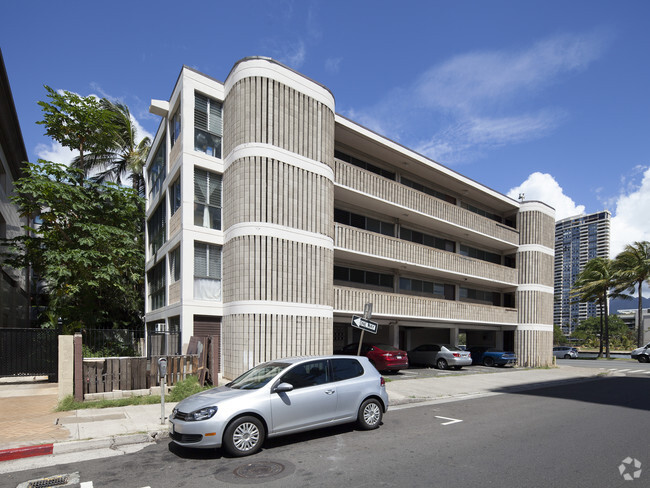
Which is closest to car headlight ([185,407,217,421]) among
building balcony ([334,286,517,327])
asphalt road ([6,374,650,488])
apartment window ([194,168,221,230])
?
asphalt road ([6,374,650,488])

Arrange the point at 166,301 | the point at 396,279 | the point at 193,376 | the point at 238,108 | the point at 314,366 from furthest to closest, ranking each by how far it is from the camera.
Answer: the point at 396,279
the point at 166,301
the point at 238,108
the point at 193,376
the point at 314,366

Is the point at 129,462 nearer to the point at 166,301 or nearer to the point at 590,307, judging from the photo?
the point at 166,301

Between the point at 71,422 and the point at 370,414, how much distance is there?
6094mm

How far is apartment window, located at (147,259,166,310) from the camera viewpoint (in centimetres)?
2069

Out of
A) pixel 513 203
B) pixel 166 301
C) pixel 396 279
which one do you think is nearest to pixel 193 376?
pixel 166 301

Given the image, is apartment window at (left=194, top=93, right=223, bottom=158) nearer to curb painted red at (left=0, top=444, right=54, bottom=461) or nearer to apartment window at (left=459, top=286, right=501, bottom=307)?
curb painted red at (left=0, top=444, right=54, bottom=461)

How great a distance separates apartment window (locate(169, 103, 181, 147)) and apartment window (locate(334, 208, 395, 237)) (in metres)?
7.81

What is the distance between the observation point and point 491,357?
2773cm

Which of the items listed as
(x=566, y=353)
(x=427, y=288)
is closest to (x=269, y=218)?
(x=427, y=288)

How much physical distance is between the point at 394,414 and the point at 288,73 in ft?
40.3

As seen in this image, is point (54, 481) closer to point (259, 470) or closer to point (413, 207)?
point (259, 470)

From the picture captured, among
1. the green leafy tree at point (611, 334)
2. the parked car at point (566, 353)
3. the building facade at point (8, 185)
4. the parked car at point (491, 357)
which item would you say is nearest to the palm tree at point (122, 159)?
the building facade at point (8, 185)

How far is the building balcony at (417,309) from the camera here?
64.2 ft

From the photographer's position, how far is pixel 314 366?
8.62m
